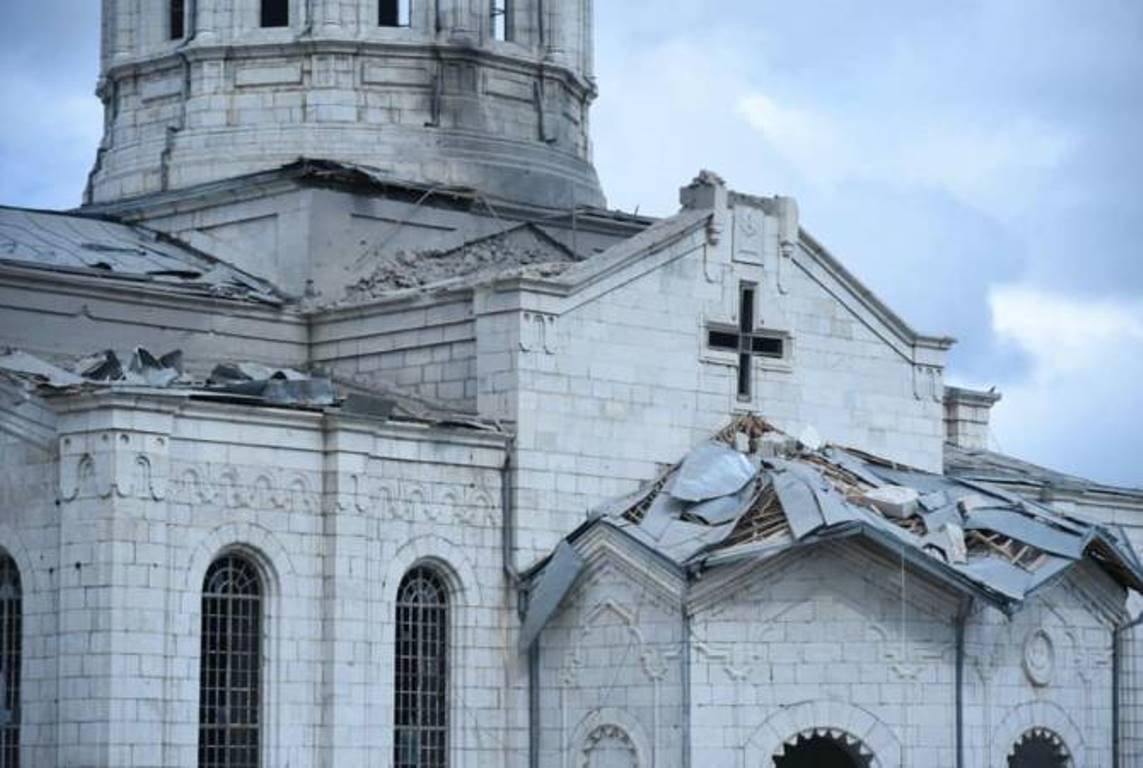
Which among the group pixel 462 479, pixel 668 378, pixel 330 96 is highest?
pixel 330 96

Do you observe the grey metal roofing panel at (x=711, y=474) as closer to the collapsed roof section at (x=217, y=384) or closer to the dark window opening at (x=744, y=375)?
the dark window opening at (x=744, y=375)

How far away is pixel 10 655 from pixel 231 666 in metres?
3.07

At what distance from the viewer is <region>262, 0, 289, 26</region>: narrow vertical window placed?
2181 inches

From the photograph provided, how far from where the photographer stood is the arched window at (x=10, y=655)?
43938mm

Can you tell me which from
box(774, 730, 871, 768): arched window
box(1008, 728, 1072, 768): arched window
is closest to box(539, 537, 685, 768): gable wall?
box(774, 730, 871, 768): arched window

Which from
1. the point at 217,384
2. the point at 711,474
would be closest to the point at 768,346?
the point at 711,474

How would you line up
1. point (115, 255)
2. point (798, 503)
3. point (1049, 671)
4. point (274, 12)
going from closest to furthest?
point (798, 503), point (1049, 671), point (115, 255), point (274, 12)

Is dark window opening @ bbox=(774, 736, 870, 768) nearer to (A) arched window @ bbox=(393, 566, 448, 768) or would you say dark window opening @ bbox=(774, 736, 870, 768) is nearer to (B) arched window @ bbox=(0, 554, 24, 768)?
(A) arched window @ bbox=(393, 566, 448, 768)

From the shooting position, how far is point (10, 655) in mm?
44281

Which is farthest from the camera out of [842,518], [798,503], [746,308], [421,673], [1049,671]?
[746,308]

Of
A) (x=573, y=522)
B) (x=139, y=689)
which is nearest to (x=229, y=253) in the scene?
(x=573, y=522)

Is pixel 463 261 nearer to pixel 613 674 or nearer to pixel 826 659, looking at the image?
pixel 613 674

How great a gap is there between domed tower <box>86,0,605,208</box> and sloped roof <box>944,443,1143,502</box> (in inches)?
328

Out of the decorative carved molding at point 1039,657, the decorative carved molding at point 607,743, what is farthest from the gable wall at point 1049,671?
the decorative carved molding at point 607,743
